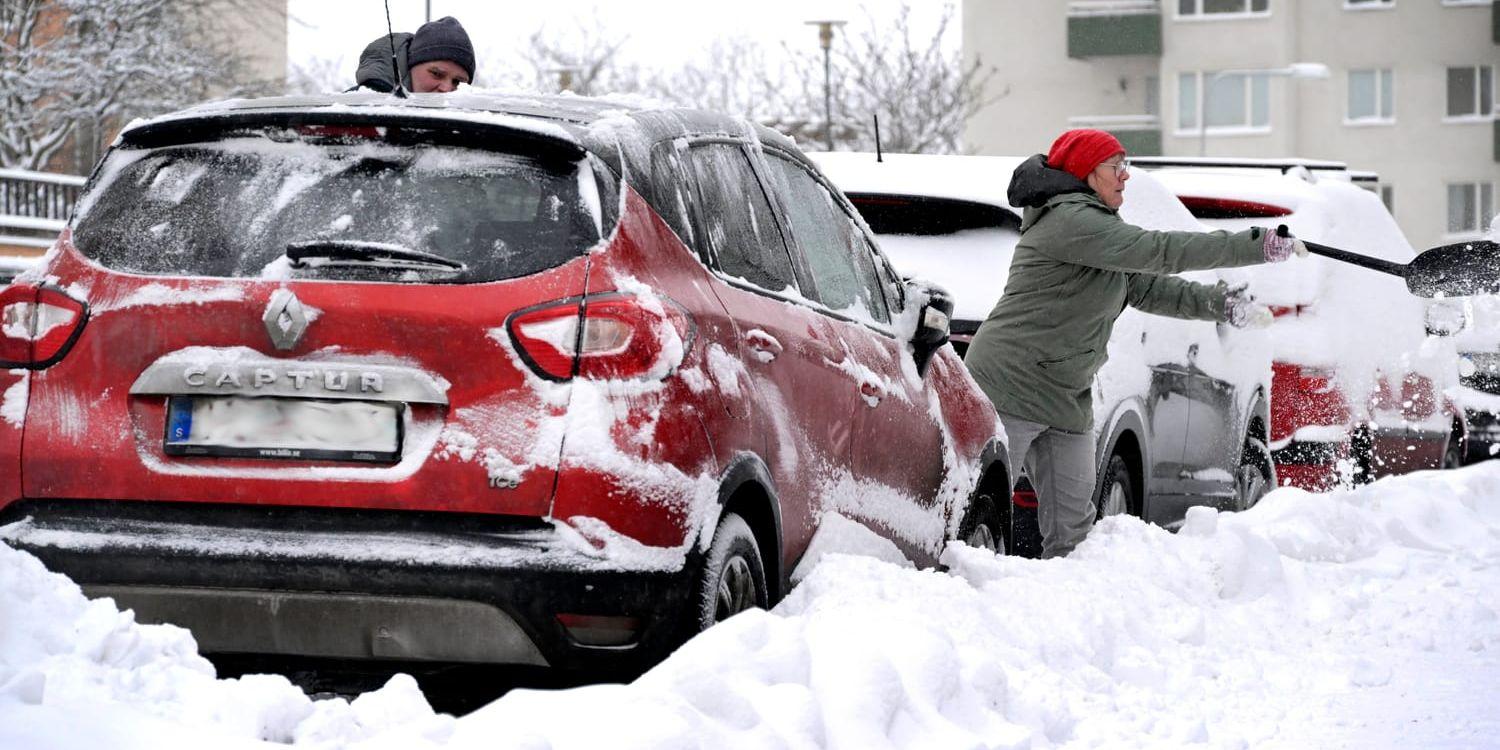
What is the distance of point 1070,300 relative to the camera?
777 centimetres

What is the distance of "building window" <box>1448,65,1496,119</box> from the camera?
52531 mm

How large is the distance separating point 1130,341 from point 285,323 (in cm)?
478

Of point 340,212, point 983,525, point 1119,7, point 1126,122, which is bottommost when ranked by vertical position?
point 1126,122

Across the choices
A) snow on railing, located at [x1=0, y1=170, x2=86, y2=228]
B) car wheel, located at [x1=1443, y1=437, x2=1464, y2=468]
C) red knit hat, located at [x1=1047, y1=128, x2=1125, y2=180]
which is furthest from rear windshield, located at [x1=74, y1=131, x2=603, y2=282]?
snow on railing, located at [x1=0, y1=170, x2=86, y2=228]

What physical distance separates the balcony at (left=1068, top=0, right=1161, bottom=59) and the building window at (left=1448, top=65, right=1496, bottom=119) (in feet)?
23.4

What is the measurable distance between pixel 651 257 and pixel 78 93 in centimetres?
3044

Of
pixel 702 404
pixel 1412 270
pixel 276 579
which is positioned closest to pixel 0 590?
pixel 276 579

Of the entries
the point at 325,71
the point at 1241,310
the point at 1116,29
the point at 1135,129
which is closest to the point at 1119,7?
the point at 1116,29

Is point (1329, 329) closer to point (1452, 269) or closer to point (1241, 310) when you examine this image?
point (1452, 269)

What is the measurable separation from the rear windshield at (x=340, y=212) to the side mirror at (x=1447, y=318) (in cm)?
742

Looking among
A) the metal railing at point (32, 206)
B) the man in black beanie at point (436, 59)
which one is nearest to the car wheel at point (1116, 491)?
the man in black beanie at point (436, 59)

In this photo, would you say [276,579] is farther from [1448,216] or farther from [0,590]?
[1448,216]

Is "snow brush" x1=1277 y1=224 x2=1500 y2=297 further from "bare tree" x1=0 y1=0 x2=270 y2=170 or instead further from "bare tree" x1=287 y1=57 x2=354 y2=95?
"bare tree" x1=287 y1=57 x2=354 y2=95

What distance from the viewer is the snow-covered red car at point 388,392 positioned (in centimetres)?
440
